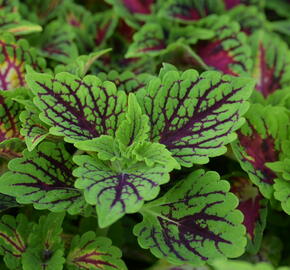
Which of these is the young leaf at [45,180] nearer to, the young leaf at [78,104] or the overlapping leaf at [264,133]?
the young leaf at [78,104]

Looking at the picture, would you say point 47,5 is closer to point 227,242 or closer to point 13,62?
point 13,62

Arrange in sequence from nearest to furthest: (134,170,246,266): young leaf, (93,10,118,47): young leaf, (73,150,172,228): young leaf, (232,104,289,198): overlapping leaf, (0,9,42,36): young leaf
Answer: (73,150,172,228): young leaf
(134,170,246,266): young leaf
(232,104,289,198): overlapping leaf
(0,9,42,36): young leaf
(93,10,118,47): young leaf

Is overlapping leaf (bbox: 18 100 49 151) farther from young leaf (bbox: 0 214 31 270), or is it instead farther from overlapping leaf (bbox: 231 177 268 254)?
overlapping leaf (bbox: 231 177 268 254)

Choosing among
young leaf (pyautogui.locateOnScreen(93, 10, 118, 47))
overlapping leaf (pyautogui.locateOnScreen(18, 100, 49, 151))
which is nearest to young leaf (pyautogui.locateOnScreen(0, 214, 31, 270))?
overlapping leaf (pyautogui.locateOnScreen(18, 100, 49, 151))

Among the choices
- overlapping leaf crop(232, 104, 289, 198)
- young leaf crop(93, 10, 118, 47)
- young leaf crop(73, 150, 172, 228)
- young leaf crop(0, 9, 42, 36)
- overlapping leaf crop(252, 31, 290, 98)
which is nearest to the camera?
young leaf crop(73, 150, 172, 228)

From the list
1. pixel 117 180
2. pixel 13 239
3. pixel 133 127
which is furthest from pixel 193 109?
pixel 13 239

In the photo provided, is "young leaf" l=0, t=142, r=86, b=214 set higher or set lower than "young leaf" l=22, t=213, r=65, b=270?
higher

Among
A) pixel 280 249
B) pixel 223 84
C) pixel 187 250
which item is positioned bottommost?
pixel 280 249

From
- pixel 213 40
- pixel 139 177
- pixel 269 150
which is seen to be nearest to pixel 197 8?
pixel 213 40
